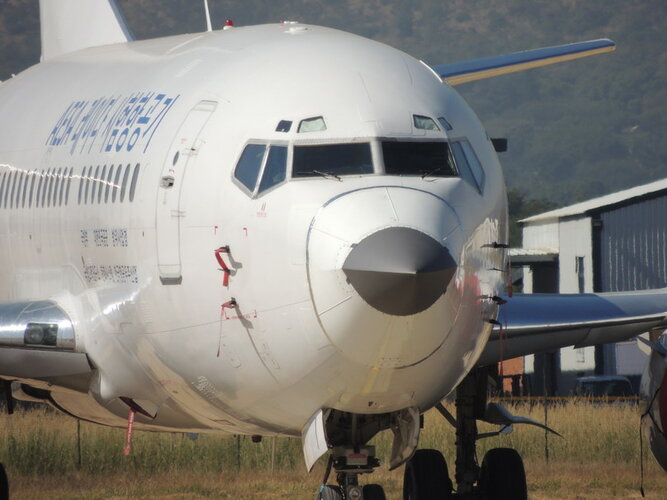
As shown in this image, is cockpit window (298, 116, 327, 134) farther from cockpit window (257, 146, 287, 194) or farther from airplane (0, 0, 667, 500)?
Result: cockpit window (257, 146, 287, 194)

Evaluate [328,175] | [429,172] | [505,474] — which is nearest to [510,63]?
[505,474]

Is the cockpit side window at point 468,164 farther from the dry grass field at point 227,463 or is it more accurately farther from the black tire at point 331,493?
the dry grass field at point 227,463

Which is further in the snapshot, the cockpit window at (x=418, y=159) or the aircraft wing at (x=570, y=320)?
the aircraft wing at (x=570, y=320)

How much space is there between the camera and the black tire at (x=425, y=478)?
16016 mm

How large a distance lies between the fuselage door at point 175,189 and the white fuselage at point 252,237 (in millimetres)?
18

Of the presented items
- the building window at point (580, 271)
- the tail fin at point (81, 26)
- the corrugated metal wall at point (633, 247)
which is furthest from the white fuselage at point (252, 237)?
the building window at point (580, 271)

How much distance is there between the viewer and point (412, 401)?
11297 millimetres

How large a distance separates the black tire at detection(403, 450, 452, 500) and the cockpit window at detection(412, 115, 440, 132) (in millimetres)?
5321

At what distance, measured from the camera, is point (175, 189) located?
12055mm

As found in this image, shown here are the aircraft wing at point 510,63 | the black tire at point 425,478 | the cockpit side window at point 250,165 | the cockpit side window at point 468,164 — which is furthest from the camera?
the aircraft wing at point 510,63

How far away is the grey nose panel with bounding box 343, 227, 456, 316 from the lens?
982cm

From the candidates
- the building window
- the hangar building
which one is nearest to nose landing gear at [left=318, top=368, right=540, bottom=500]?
the hangar building

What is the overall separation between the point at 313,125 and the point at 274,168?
0.48 m

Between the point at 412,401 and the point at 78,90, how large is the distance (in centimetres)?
589
